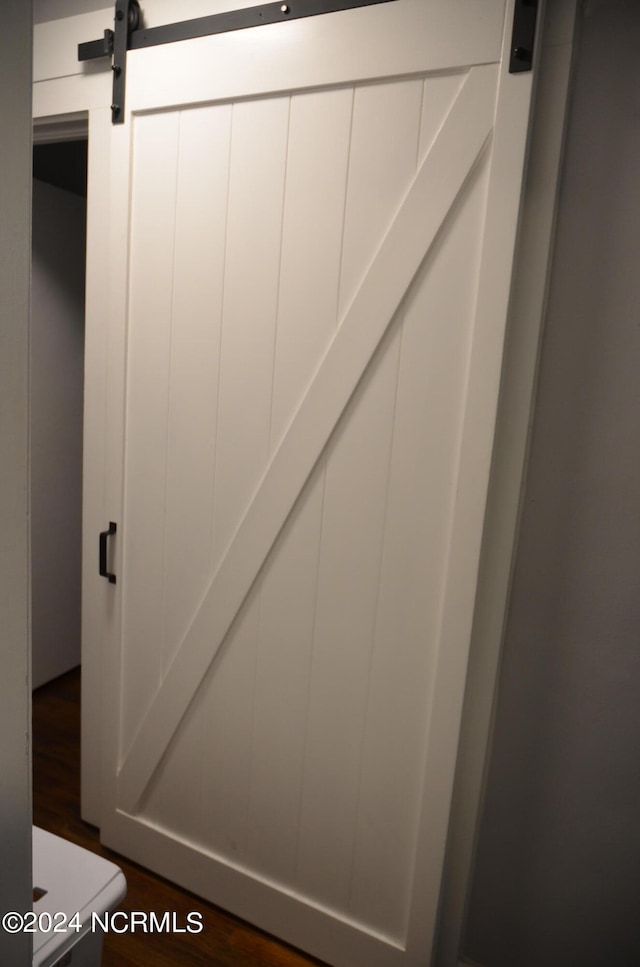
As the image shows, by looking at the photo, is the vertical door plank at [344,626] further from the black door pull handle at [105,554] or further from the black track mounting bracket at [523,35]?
the black door pull handle at [105,554]

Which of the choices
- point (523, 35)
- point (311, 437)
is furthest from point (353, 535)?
point (523, 35)

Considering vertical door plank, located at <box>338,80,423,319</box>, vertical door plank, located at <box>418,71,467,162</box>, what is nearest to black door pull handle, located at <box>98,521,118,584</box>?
vertical door plank, located at <box>338,80,423,319</box>

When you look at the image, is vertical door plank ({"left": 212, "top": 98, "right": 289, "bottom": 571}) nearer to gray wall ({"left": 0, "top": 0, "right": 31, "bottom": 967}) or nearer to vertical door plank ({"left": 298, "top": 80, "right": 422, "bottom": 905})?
vertical door plank ({"left": 298, "top": 80, "right": 422, "bottom": 905})

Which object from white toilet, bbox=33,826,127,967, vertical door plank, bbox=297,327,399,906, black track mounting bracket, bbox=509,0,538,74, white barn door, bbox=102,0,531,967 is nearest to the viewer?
white toilet, bbox=33,826,127,967

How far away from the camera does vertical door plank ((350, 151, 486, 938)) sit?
51.1 inches

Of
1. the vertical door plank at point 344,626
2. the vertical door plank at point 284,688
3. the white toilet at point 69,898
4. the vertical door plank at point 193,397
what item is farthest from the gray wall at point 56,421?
the white toilet at point 69,898

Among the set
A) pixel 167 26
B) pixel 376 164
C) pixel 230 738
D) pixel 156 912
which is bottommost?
pixel 156 912

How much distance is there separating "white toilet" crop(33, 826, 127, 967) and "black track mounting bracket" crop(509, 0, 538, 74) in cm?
163

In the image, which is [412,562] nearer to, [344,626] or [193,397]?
[344,626]

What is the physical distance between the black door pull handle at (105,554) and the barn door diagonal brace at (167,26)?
1.11m

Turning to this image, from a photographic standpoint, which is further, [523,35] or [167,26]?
[167,26]

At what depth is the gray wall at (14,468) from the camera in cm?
46

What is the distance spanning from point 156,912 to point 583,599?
146 centimetres

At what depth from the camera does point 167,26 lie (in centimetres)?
150
